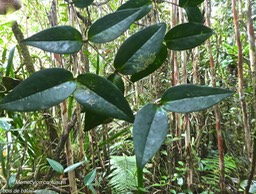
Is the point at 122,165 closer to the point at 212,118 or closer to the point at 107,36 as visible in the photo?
the point at 212,118

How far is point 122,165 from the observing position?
977mm

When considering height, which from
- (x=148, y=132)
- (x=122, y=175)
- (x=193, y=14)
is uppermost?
(x=193, y=14)

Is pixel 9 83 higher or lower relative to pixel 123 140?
higher

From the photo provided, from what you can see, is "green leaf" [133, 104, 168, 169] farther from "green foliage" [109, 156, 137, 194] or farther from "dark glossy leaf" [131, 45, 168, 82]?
"green foliage" [109, 156, 137, 194]

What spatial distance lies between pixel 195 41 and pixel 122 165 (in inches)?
29.7

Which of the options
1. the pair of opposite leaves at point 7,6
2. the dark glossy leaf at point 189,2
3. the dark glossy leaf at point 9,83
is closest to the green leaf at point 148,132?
the dark glossy leaf at point 189,2

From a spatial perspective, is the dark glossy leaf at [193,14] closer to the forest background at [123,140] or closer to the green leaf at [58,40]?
the green leaf at [58,40]

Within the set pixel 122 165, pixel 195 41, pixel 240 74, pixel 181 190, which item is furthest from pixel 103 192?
pixel 195 41

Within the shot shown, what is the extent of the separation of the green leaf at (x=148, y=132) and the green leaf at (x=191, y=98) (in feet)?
0.06

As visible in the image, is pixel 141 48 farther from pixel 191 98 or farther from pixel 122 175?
pixel 122 175

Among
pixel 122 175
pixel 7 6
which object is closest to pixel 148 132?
pixel 7 6

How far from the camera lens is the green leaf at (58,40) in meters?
0.24

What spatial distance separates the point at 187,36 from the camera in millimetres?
298

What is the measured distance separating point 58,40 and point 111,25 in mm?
53
